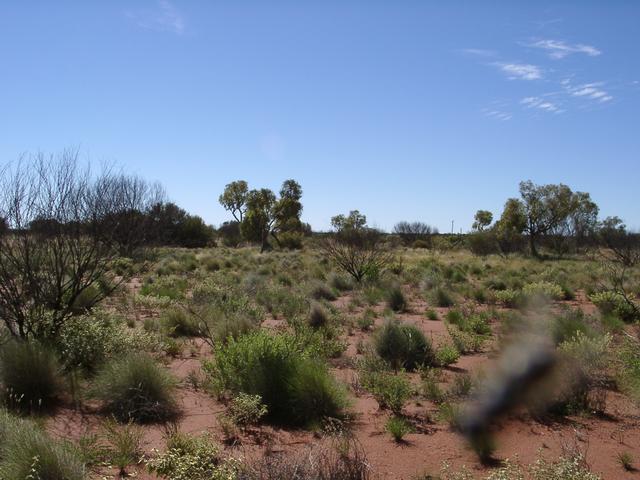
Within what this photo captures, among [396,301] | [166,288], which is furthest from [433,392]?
[166,288]

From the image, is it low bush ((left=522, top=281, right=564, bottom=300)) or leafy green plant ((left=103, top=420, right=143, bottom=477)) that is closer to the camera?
leafy green plant ((left=103, top=420, right=143, bottom=477))

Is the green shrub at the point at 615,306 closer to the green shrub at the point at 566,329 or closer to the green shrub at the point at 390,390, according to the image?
the green shrub at the point at 566,329

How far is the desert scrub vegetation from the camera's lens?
660cm

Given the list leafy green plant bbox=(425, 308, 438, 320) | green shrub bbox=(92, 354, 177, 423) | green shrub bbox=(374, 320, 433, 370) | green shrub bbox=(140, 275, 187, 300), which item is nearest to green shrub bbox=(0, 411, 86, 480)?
green shrub bbox=(92, 354, 177, 423)

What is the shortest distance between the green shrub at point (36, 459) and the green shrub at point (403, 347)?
230 inches

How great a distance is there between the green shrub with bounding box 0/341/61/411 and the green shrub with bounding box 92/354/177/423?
0.56 metres

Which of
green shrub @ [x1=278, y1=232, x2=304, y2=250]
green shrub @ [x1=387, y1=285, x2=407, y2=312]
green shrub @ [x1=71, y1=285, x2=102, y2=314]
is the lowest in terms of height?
green shrub @ [x1=387, y1=285, x2=407, y2=312]

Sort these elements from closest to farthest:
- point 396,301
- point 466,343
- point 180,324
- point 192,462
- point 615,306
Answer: point 192,462 → point 466,343 → point 180,324 → point 615,306 → point 396,301

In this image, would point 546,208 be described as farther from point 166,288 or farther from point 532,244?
point 166,288

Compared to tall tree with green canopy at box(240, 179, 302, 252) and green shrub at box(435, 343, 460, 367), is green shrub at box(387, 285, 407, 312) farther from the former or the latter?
tall tree with green canopy at box(240, 179, 302, 252)

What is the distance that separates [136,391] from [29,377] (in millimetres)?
1380

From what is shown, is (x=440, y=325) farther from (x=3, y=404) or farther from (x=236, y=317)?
(x=3, y=404)

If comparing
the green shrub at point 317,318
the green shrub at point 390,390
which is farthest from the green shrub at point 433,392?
the green shrub at point 317,318

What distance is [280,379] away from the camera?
22.6 feet
